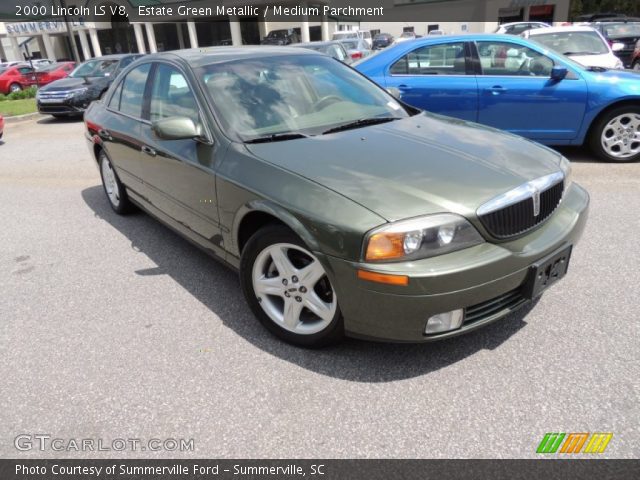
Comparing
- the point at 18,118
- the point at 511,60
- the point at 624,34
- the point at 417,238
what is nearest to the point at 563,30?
the point at 511,60

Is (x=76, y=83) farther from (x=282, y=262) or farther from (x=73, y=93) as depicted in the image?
(x=282, y=262)

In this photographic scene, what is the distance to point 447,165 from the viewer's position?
104 inches

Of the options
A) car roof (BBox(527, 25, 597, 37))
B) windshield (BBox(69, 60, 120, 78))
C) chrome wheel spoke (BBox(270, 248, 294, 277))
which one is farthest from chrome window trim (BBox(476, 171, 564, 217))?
windshield (BBox(69, 60, 120, 78))

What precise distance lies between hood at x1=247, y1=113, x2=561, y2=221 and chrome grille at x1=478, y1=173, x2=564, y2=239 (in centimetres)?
5

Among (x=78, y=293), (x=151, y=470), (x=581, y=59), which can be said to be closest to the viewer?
(x=151, y=470)

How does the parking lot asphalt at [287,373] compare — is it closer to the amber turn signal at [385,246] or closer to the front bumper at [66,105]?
the amber turn signal at [385,246]

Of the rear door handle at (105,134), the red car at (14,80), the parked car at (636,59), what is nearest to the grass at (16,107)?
the red car at (14,80)

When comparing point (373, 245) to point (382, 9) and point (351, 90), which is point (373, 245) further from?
point (382, 9)

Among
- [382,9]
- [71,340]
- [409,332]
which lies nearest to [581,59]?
[409,332]

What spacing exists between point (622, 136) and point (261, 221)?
5.19 meters

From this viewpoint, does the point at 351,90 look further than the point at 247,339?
Yes

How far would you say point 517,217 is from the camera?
2457 mm

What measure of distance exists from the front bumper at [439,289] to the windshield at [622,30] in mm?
16557

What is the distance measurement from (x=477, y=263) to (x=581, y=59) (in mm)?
9045
